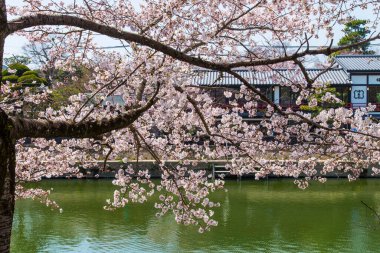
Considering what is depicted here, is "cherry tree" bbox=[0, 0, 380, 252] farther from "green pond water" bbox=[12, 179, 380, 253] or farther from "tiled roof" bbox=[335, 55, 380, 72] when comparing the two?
"tiled roof" bbox=[335, 55, 380, 72]

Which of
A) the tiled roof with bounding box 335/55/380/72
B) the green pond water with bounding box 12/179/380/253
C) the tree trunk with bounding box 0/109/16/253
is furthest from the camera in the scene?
the tiled roof with bounding box 335/55/380/72

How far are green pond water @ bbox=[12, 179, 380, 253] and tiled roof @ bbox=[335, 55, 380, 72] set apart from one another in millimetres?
8741

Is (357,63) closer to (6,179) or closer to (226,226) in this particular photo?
(226,226)

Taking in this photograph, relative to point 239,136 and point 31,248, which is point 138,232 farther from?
point 239,136

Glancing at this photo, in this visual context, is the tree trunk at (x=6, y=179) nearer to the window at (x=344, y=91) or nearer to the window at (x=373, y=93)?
the window at (x=344, y=91)

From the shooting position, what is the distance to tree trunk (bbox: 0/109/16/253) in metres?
2.22

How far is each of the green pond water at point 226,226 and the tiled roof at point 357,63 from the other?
874cm

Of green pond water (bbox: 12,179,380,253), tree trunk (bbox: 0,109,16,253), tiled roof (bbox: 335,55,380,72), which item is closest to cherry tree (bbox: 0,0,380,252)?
tree trunk (bbox: 0,109,16,253)

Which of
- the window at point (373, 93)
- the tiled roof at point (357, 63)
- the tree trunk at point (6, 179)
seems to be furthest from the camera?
the window at point (373, 93)

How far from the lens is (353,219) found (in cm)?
1090

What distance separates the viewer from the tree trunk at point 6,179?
2223mm

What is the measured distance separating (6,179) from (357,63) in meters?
22.8

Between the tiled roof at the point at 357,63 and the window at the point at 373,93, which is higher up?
the tiled roof at the point at 357,63

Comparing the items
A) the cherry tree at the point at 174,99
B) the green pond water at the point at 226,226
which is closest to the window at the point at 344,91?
the green pond water at the point at 226,226
